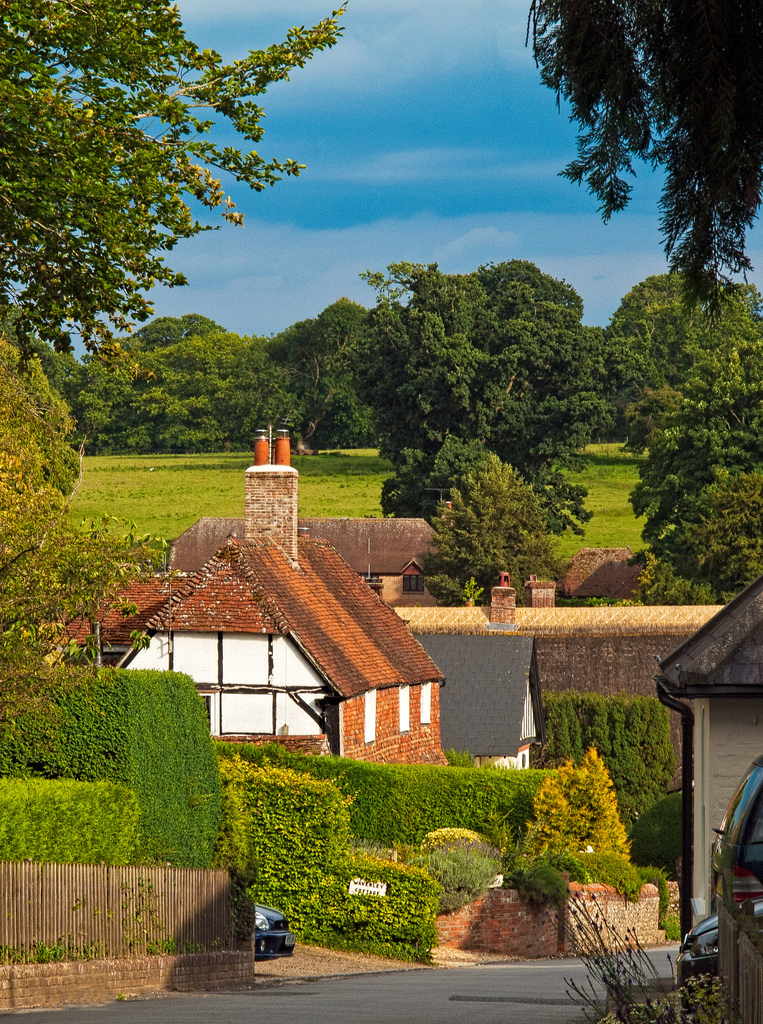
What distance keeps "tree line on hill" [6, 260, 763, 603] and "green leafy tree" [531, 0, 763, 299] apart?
38.2 m

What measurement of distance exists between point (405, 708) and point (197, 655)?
22.9 ft

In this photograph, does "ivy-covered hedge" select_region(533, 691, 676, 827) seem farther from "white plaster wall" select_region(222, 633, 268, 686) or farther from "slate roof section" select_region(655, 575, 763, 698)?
"slate roof section" select_region(655, 575, 763, 698)

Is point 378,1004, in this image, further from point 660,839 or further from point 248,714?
point 660,839

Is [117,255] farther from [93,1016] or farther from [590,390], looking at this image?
[590,390]

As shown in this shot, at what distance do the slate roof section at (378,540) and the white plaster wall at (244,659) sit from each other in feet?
147

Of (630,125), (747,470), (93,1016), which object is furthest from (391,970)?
(747,470)

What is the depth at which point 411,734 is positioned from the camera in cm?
3391

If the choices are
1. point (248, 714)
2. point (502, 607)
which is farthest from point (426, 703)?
point (502, 607)

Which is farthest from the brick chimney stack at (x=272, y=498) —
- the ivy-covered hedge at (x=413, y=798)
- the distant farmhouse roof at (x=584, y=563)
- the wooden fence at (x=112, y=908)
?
the distant farmhouse roof at (x=584, y=563)

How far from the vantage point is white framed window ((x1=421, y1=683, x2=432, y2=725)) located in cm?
3478

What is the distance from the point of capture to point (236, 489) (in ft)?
287

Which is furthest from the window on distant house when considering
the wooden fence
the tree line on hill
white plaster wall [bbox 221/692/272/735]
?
the wooden fence

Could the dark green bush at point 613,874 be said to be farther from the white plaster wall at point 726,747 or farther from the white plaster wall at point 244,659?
the white plaster wall at point 726,747

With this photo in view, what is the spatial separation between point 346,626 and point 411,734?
→ 12.1 ft
